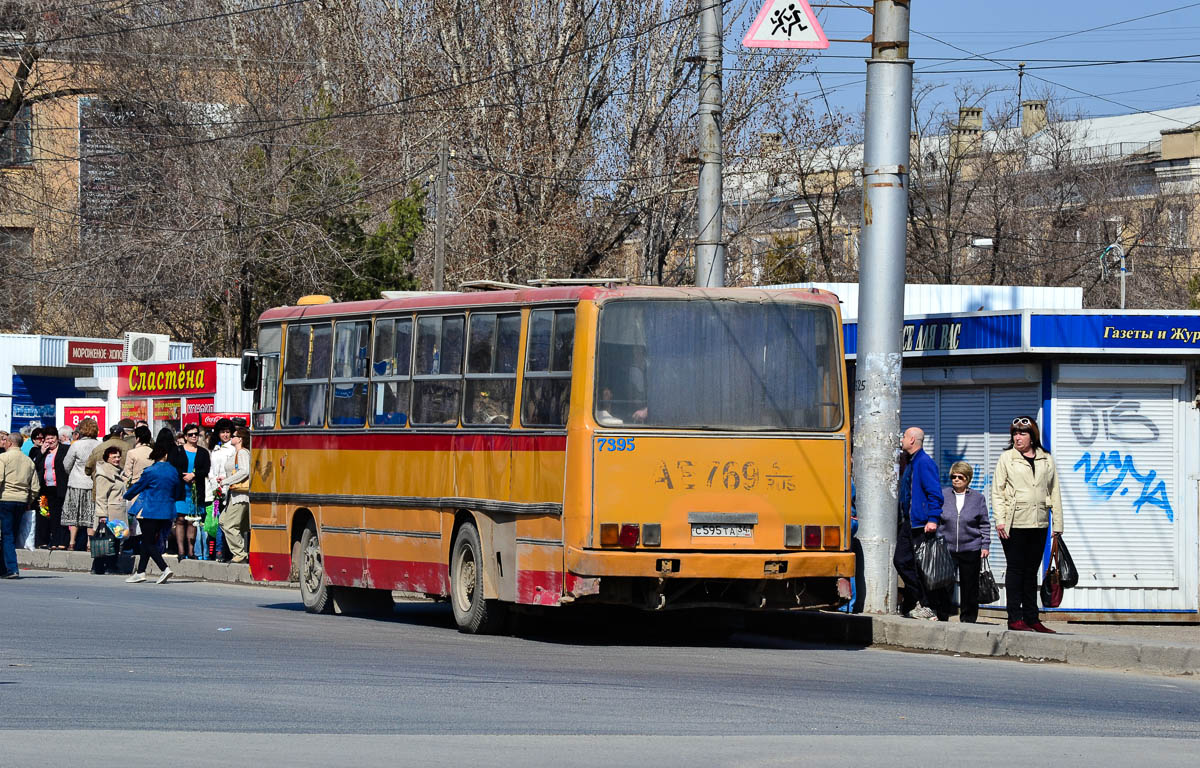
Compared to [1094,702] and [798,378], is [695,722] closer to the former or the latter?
[1094,702]

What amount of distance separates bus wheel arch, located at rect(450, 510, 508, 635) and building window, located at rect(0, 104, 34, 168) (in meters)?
36.1

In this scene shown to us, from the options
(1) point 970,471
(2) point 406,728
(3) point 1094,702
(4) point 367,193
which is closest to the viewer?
(2) point 406,728

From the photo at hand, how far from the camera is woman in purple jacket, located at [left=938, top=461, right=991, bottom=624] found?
53.1 feet

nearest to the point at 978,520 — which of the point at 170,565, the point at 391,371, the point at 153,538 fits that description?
the point at 391,371

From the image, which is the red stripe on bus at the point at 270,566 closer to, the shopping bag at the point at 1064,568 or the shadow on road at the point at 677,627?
the shadow on road at the point at 677,627

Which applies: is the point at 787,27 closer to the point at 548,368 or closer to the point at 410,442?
the point at 548,368

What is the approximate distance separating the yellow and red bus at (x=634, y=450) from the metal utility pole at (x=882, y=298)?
1.16m

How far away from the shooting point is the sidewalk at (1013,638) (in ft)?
44.2

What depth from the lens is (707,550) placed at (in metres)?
14.6

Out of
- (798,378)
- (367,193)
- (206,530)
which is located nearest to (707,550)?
(798,378)

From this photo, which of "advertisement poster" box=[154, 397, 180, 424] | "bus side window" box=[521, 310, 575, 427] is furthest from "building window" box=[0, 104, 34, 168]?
"bus side window" box=[521, 310, 575, 427]

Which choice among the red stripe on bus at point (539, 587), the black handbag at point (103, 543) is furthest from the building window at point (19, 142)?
the red stripe on bus at point (539, 587)

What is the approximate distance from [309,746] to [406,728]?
779 millimetres

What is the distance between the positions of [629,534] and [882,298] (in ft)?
11.4
